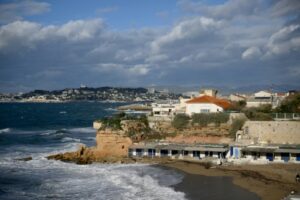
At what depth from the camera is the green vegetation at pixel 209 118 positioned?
44.7 m

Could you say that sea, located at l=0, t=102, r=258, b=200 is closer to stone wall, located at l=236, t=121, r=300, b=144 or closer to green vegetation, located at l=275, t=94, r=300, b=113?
stone wall, located at l=236, t=121, r=300, b=144

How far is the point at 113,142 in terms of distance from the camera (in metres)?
44.5

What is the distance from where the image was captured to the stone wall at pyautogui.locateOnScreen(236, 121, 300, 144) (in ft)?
134

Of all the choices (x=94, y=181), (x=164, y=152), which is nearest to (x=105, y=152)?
(x=164, y=152)

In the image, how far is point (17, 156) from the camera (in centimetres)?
4578

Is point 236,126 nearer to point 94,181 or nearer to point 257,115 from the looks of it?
point 257,115

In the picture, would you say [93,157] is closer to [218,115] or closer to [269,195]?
[218,115]

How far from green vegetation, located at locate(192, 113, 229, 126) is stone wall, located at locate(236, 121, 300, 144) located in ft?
9.72

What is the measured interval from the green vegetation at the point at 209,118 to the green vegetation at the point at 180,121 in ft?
2.68

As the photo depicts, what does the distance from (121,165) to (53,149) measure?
14.3 metres

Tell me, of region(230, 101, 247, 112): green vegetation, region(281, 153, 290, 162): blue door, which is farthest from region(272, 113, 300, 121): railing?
region(281, 153, 290, 162): blue door

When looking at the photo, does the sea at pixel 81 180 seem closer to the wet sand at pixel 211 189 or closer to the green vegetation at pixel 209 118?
the wet sand at pixel 211 189

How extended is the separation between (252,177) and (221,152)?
709cm

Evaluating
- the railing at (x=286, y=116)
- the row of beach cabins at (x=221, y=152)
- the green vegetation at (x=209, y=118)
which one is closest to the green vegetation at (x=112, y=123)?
the row of beach cabins at (x=221, y=152)
